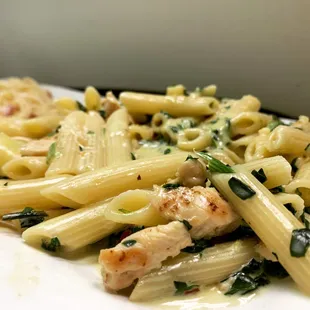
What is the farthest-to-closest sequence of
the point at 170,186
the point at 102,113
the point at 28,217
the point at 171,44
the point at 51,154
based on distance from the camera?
Result: the point at 171,44 < the point at 102,113 < the point at 51,154 < the point at 28,217 < the point at 170,186

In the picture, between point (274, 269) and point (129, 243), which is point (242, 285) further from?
point (129, 243)

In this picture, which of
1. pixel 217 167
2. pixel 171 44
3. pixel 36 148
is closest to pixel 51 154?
pixel 36 148

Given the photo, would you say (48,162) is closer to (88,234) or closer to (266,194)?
(88,234)

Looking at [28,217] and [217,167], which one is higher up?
[217,167]

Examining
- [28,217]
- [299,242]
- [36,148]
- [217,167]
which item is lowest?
[28,217]

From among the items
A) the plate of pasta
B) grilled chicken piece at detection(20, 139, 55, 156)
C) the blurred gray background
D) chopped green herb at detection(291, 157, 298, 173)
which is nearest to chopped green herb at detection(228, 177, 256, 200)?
the plate of pasta

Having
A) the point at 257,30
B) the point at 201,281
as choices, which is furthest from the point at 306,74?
the point at 201,281

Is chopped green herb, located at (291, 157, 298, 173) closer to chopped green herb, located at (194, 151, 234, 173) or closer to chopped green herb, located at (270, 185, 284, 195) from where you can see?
chopped green herb, located at (270, 185, 284, 195)
